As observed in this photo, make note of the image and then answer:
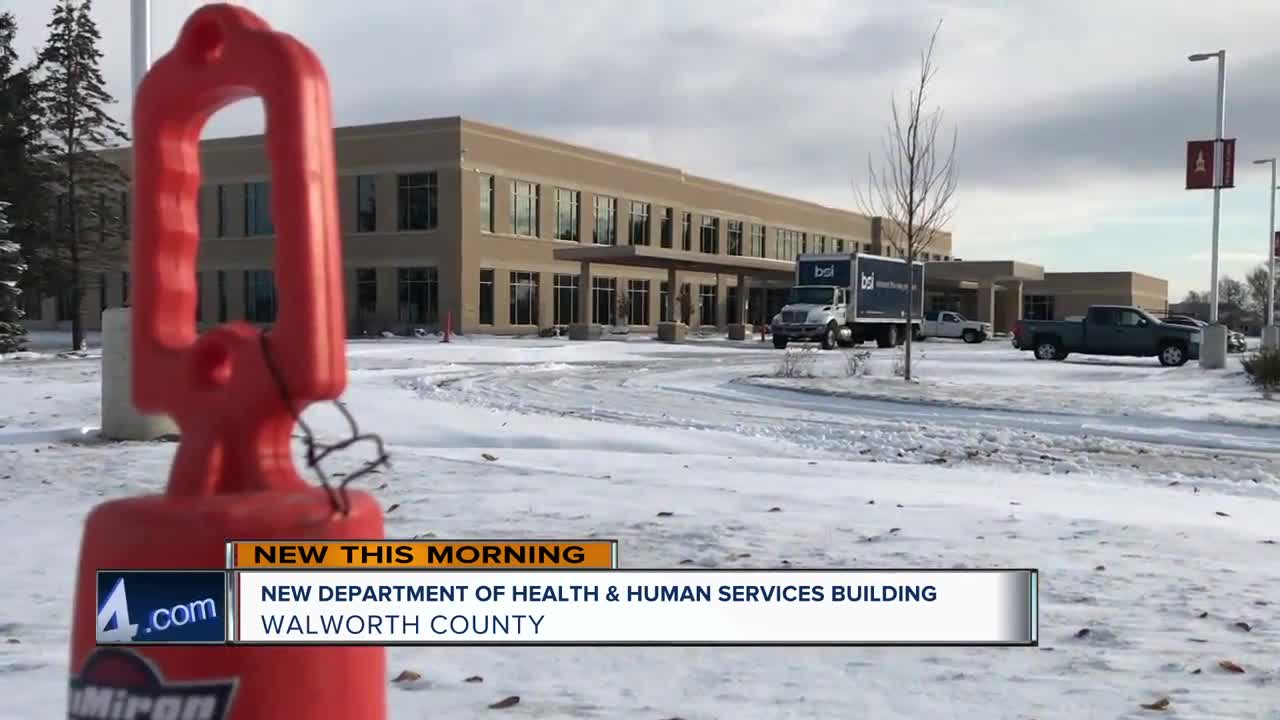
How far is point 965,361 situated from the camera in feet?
109

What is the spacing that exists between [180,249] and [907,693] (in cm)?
313

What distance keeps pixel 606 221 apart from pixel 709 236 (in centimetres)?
1126

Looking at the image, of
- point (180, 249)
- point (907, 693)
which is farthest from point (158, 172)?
point (907, 693)

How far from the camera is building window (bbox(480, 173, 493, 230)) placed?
181ft

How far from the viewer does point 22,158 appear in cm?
3878

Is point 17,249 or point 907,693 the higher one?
point 17,249

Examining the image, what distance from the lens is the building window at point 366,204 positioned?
5609 cm

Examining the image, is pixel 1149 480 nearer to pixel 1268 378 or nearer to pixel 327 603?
pixel 327 603

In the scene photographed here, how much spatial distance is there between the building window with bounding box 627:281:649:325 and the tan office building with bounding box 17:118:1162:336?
0.29ft

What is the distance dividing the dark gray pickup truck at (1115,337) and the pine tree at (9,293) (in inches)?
1262

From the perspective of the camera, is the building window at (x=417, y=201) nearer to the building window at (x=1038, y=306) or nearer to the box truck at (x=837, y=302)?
the box truck at (x=837, y=302)
